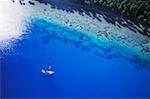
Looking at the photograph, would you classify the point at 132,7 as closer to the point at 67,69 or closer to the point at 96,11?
the point at 96,11

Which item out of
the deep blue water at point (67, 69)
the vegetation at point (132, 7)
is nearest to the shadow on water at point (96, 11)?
the vegetation at point (132, 7)

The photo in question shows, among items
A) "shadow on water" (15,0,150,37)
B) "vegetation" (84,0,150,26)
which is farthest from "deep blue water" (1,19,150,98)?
"vegetation" (84,0,150,26)

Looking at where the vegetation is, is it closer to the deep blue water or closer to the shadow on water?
the shadow on water

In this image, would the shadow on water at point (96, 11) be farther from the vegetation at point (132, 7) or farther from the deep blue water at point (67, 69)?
the deep blue water at point (67, 69)

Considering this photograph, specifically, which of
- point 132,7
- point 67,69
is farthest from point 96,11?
point 67,69

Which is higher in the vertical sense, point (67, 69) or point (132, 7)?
point (132, 7)

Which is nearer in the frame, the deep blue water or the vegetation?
the deep blue water
